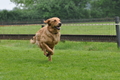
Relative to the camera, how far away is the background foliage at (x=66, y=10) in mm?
41688

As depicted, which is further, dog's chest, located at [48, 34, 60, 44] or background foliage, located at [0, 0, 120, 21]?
background foliage, located at [0, 0, 120, 21]

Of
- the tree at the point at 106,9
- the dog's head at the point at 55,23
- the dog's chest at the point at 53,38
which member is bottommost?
the tree at the point at 106,9

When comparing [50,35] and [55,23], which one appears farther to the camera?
[50,35]

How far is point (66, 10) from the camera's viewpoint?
4700cm

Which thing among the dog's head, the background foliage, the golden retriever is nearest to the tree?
the background foliage

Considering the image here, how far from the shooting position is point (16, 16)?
4172 centimetres

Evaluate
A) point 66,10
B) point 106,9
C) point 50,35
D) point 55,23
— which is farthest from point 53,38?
point 106,9

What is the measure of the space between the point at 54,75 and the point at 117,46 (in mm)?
6904

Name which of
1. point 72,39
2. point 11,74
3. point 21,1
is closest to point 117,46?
point 72,39

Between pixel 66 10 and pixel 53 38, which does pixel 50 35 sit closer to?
pixel 53 38

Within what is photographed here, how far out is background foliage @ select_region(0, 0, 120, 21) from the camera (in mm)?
41688

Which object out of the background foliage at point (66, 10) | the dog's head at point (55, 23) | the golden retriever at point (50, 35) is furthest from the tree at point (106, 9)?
the dog's head at point (55, 23)

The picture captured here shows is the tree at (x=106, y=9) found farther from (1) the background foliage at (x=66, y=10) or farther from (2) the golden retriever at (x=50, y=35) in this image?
(2) the golden retriever at (x=50, y=35)

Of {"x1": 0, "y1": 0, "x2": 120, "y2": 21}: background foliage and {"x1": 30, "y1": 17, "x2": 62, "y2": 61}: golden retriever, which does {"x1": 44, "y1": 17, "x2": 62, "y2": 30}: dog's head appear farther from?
{"x1": 0, "y1": 0, "x2": 120, "y2": 21}: background foliage
